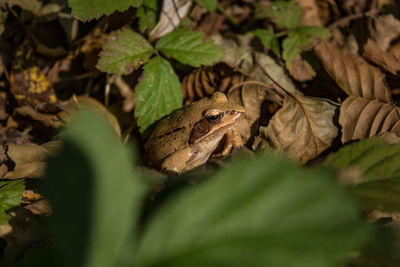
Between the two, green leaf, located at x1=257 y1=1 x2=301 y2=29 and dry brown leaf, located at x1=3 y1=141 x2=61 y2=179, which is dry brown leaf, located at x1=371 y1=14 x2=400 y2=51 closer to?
green leaf, located at x1=257 y1=1 x2=301 y2=29

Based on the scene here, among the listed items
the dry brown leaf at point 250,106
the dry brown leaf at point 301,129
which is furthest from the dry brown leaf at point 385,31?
the dry brown leaf at point 250,106

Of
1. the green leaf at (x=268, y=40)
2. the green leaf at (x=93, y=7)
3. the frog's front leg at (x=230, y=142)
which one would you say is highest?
the green leaf at (x=93, y=7)

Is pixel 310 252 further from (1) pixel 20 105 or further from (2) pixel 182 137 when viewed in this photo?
(1) pixel 20 105

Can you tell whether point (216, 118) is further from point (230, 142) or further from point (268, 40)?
point (268, 40)

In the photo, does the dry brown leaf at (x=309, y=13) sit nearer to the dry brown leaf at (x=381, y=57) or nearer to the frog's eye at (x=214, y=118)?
the dry brown leaf at (x=381, y=57)

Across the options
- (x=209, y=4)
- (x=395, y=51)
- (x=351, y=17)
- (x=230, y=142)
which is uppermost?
(x=209, y=4)

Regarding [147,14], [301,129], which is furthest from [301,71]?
[147,14]
